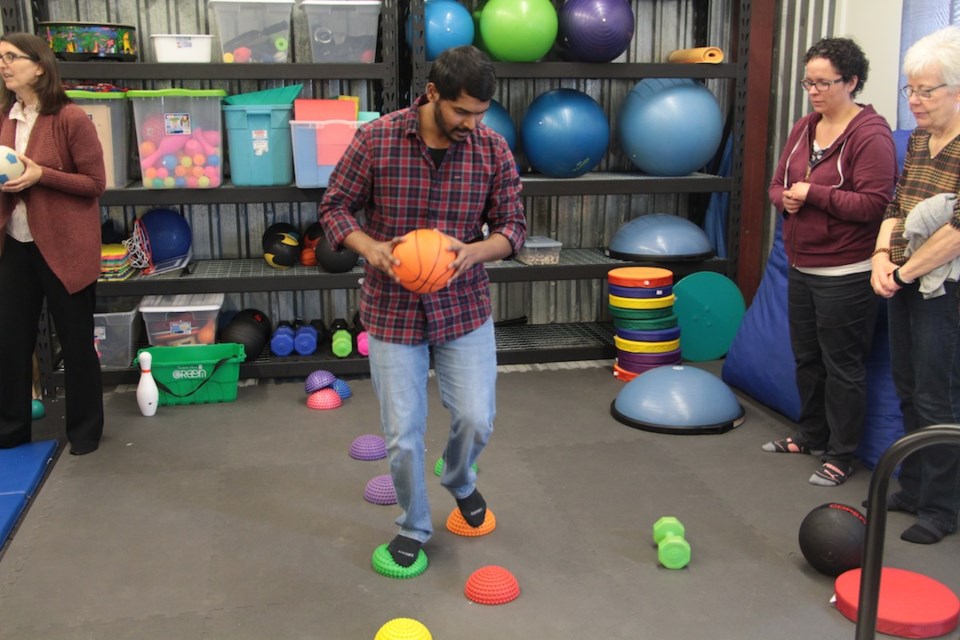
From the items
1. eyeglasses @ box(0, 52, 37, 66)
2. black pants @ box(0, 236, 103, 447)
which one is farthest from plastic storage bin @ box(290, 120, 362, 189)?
eyeglasses @ box(0, 52, 37, 66)

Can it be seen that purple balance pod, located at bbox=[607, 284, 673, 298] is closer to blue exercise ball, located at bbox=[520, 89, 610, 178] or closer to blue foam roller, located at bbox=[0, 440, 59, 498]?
blue exercise ball, located at bbox=[520, 89, 610, 178]

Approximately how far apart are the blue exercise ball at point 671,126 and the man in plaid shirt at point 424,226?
269cm

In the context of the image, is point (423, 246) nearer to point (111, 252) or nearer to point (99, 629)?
point (99, 629)

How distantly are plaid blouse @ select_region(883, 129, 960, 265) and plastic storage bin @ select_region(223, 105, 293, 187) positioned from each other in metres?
3.16

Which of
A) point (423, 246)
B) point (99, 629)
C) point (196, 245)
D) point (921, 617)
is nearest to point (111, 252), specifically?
point (196, 245)

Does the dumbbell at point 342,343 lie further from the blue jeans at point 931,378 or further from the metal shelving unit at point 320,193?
the blue jeans at point 931,378

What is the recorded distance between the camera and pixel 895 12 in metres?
4.62

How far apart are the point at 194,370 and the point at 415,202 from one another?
2581mm

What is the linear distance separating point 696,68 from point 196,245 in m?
3.19

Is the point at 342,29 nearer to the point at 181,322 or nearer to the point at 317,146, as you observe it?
the point at 317,146

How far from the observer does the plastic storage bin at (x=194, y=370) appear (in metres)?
4.96

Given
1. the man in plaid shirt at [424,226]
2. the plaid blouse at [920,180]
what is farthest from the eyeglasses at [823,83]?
the man in plaid shirt at [424,226]

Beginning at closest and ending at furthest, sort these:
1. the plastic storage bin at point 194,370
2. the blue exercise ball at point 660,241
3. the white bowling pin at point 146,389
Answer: the white bowling pin at point 146,389, the plastic storage bin at point 194,370, the blue exercise ball at point 660,241

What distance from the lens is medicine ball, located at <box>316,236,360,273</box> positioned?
17.5ft
